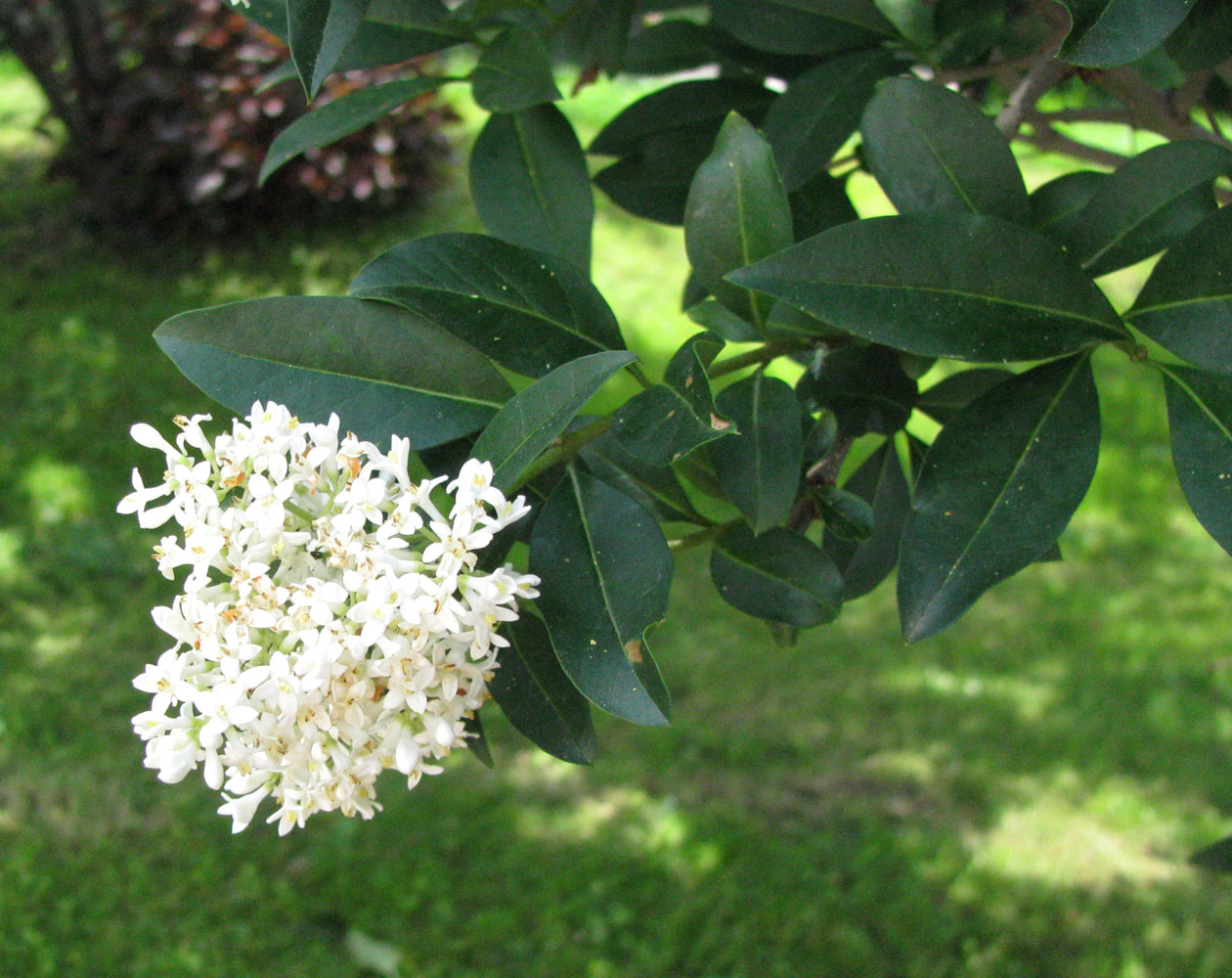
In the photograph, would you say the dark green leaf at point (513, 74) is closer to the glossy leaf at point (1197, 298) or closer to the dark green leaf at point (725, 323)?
the dark green leaf at point (725, 323)

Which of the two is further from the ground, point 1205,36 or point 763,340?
point 1205,36

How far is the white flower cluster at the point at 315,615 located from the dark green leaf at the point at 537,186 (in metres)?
0.44

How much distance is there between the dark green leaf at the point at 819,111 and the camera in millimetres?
1277

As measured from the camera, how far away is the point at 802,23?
134cm

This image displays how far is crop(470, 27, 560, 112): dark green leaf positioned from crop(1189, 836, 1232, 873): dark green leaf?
1255 mm

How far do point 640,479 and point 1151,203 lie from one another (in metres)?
0.49

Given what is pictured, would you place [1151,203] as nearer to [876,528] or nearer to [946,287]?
[946,287]

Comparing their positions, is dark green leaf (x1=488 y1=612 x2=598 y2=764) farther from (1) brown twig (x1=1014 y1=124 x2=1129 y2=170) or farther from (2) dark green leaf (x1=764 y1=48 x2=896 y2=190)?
(1) brown twig (x1=1014 y1=124 x2=1129 y2=170)

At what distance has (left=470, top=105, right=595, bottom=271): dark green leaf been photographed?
3.97 ft

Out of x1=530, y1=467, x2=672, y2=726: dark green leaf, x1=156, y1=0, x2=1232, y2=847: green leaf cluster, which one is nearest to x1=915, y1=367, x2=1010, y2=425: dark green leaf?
x1=156, y1=0, x2=1232, y2=847: green leaf cluster

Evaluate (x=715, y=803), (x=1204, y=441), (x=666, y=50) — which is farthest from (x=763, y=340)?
(x=715, y=803)

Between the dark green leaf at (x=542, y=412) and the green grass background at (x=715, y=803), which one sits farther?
the green grass background at (x=715, y=803)

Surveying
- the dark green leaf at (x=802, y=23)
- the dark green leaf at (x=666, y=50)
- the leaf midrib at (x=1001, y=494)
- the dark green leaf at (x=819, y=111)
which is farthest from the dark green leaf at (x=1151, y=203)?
the dark green leaf at (x=666, y=50)

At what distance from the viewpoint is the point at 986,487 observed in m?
0.93
